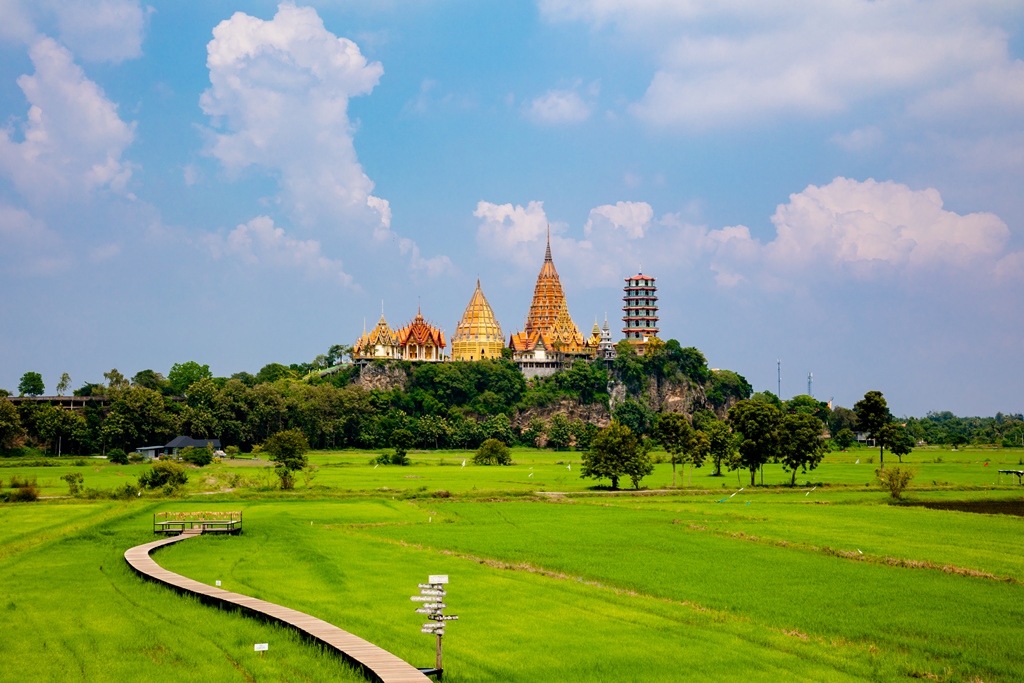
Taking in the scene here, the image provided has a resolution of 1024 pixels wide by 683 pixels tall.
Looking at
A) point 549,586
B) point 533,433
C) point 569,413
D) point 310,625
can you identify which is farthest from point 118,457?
point 310,625

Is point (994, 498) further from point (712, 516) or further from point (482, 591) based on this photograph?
point (482, 591)

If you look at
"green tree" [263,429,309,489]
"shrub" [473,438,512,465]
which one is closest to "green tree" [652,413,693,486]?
"shrub" [473,438,512,465]

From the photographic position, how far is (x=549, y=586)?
34.3 meters

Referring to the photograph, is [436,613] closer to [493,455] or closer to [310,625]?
[310,625]

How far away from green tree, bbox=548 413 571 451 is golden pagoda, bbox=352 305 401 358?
84.9ft

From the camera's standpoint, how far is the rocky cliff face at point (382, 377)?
138 m

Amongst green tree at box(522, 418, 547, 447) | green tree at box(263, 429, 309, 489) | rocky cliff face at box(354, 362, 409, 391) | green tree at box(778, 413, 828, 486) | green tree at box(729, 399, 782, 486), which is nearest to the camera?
green tree at box(778, 413, 828, 486)

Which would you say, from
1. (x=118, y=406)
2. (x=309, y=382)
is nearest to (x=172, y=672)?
(x=118, y=406)

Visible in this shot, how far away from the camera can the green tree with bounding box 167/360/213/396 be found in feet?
440

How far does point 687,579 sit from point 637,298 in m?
135

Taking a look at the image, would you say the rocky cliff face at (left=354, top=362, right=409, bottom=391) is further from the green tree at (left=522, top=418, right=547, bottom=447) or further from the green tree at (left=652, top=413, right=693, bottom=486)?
the green tree at (left=652, top=413, right=693, bottom=486)

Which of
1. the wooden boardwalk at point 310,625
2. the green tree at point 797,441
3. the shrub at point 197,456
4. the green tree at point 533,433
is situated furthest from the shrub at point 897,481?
the green tree at point 533,433

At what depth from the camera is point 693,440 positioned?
8175cm

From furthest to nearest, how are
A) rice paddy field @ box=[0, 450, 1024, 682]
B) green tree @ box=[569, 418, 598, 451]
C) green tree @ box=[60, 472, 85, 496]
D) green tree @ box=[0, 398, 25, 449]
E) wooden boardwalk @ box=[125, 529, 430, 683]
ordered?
green tree @ box=[569, 418, 598, 451] → green tree @ box=[0, 398, 25, 449] → green tree @ box=[60, 472, 85, 496] → rice paddy field @ box=[0, 450, 1024, 682] → wooden boardwalk @ box=[125, 529, 430, 683]
